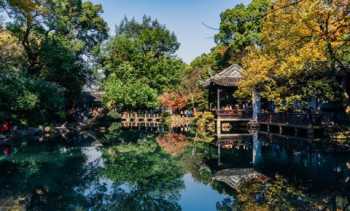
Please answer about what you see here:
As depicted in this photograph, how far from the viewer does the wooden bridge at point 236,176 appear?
10.5 meters

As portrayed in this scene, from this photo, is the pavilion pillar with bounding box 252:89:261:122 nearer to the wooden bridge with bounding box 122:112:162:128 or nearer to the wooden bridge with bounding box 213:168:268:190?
the wooden bridge with bounding box 213:168:268:190

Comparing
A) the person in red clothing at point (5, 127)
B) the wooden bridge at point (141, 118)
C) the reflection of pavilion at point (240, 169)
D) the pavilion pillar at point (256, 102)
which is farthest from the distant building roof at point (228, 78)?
the wooden bridge at point (141, 118)

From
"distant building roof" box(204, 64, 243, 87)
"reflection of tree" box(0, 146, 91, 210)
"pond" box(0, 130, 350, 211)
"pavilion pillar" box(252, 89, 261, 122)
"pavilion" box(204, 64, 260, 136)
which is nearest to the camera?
"pond" box(0, 130, 350, 211)

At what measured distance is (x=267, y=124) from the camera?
79.0 ft

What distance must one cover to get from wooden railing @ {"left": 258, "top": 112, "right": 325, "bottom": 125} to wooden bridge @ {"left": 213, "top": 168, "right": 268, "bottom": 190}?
7.63m

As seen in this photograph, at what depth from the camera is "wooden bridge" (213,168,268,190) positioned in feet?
34.6

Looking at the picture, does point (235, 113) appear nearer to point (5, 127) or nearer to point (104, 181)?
point (5, 127)

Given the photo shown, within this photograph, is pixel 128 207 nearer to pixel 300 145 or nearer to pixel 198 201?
pixel 198 201

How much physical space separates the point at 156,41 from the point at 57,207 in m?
41.3

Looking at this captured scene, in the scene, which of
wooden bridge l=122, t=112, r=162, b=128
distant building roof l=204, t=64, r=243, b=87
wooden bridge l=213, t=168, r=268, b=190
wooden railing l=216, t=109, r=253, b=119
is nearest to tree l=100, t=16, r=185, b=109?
wooden bridge l=122, t=112, r=162, b=128

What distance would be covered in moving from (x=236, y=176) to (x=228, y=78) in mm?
16643

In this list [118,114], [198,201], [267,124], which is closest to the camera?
[198,201]

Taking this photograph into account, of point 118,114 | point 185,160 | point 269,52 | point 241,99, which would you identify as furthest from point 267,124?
point 118,114

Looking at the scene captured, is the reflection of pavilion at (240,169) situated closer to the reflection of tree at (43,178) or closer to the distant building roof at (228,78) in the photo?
the reflection of tree at (43,178)
